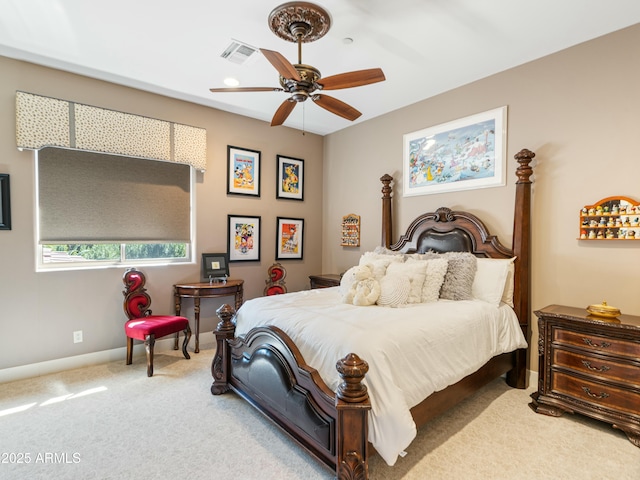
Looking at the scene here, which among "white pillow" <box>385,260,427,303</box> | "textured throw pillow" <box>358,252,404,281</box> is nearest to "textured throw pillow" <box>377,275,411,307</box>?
"white pillow" <box>385,260,427,303</box>

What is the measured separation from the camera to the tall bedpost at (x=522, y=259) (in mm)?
2891

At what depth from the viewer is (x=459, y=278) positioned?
289cm

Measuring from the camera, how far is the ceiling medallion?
219cm

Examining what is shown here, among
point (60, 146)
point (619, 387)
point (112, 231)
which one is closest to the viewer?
point (619, 387)

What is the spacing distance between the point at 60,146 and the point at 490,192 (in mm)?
4260

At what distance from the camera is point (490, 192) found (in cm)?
Answer: 328

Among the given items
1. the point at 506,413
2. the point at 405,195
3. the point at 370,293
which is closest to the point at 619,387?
the point at 506,413

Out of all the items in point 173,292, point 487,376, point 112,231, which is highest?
point 112,231

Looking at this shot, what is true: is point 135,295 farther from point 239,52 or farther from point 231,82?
point 239,52

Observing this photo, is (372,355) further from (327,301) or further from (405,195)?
(405,195)

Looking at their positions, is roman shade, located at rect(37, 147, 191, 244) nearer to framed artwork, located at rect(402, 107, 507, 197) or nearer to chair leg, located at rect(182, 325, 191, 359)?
chair leg, located at rect(182, 325, 191, 359)

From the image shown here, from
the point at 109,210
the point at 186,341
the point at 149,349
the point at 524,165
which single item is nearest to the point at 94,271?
the point at 109,210

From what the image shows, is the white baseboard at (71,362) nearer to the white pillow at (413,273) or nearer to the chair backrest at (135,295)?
the chair backrest at (135,295)

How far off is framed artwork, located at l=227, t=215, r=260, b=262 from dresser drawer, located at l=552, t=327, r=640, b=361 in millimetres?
3443
